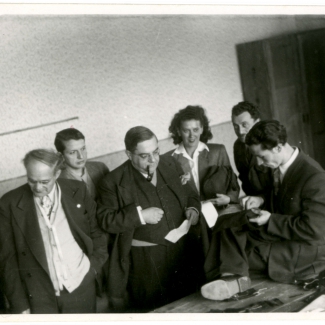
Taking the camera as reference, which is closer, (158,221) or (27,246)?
(27,246)

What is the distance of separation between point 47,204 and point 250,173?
908mm

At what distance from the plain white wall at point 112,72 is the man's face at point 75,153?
49 millimetres

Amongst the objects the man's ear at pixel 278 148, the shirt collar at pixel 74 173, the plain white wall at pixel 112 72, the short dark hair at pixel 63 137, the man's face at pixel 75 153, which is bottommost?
the man's ear at pixel 278 148

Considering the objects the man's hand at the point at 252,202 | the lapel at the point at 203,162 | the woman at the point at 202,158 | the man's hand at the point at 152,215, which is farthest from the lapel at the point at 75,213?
the man's hand at the point at 252,202

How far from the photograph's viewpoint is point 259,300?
163cm

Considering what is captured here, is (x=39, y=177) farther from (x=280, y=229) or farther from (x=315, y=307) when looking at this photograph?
(x=315, y=307)

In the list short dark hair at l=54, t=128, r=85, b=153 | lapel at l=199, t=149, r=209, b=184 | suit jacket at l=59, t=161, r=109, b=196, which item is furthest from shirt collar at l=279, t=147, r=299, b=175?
short dark hair at l=54, t=128, r=85, b=153

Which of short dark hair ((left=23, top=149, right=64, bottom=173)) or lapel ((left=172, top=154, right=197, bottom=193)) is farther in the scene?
lapel ((left=172, top=154, right=197, bottom=193))

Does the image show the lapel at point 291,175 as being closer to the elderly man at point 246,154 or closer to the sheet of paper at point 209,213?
the elderly man at point 246,154

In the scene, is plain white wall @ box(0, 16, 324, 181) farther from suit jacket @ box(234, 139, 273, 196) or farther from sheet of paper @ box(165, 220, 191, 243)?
sheet of paper @ box(165, 220, 191, 243)

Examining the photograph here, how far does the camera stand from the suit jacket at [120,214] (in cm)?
165

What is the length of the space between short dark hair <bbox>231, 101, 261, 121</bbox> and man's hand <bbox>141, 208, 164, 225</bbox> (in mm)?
574

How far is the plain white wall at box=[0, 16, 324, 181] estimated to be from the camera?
1.54 m

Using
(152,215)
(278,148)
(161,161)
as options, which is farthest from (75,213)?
(278,148)
